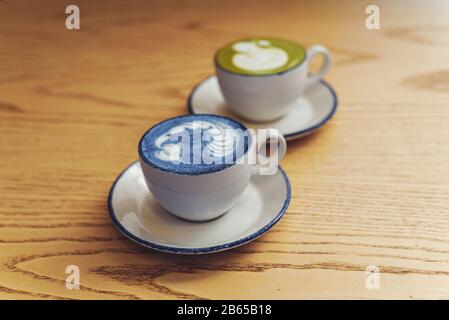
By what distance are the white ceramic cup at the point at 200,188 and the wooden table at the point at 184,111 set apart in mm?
53

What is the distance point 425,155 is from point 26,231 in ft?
1.76

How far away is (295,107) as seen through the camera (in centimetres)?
97

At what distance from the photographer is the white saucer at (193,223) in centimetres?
66

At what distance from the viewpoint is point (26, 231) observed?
73cm

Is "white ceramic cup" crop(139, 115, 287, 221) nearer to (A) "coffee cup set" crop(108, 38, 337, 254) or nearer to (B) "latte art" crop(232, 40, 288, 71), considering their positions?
(A) "coffee cup set" crop(108, 38, 337, 254)

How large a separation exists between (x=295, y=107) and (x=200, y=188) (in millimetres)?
361

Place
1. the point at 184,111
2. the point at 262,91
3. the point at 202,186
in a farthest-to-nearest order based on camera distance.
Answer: the point at 184,111 → the point at 262,91 → the point at 202,186

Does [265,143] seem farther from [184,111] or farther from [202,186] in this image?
[184,111]

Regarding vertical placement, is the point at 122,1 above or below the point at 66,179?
above

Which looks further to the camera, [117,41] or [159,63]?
[117,41]

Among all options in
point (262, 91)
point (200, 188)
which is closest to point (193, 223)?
point (200, 188)

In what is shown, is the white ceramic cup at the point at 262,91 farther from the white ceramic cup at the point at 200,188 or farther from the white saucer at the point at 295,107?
the white ceramic cup at the point at 200,188
